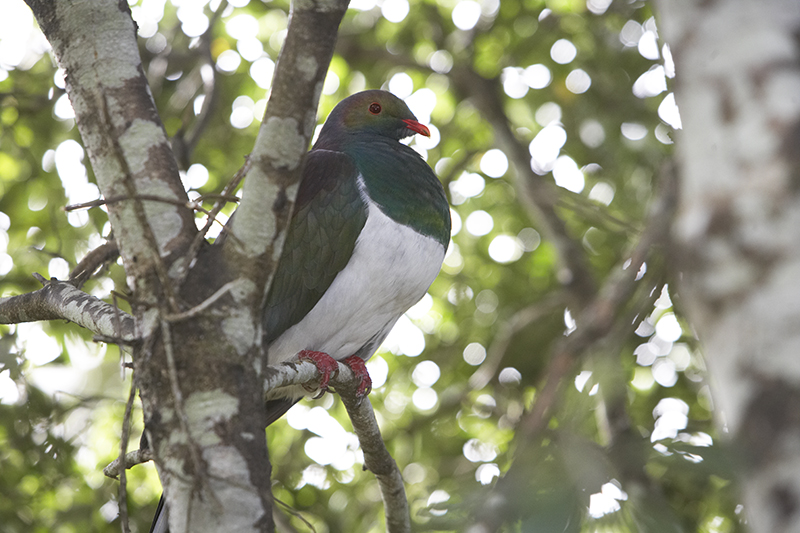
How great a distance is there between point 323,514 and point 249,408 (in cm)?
246

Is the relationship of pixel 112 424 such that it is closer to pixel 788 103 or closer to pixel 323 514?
pixel 323 514

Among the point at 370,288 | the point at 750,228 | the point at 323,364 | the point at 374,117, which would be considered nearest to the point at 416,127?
the point at 374,117

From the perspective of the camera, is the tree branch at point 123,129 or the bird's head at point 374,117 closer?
the tree branch at point 123,129

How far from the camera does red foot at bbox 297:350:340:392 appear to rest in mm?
2230

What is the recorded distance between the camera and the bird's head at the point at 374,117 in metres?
3.18

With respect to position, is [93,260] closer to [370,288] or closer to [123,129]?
[123,129]

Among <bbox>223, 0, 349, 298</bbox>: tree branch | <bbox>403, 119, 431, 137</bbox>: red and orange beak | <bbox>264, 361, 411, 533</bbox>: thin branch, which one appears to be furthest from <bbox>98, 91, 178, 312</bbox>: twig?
<bbox>403, 119, 431, 137</bbox>: red and orange beak

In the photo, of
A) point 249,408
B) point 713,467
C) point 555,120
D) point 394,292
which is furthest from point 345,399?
point 555,120

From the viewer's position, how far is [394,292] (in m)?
2.50

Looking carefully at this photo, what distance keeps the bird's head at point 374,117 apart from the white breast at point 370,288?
820 millimetres

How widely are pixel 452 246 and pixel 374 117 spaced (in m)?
1.93

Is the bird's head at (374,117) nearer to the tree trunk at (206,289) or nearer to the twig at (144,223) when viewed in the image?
the tree trunk at (206,289)

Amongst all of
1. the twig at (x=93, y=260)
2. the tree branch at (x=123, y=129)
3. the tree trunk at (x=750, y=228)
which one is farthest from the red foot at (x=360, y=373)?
the tree trunk at (x=750, y=228)

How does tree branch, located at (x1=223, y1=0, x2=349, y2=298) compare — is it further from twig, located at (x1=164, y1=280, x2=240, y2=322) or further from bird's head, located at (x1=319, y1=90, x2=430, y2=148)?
bird's head, located at (x1=319, y1=90, x2=430, y2=148)
